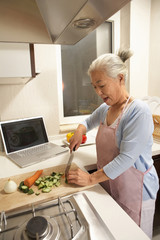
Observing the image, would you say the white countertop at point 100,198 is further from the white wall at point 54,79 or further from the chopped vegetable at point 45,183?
the white wall at point 54,79

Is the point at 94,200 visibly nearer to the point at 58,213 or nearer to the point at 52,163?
the point at 58,213

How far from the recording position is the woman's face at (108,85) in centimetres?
82

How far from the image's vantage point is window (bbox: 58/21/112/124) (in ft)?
5.63

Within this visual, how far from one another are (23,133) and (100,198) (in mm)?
819

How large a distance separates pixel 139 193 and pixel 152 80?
131 centimetres

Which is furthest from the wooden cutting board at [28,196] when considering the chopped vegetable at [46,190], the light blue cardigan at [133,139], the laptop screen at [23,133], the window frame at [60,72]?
the window frame at [60,72]

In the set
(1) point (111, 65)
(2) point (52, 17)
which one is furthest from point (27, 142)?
(2) point (52, 17)

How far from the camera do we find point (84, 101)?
186 centimetres

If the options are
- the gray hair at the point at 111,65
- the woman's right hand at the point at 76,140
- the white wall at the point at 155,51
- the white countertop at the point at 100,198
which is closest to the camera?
the white countertop at the point at 100,198

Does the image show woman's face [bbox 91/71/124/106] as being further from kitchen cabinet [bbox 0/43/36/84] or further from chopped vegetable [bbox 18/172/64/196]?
chopped vegetable [bbox 18/172/64/196]

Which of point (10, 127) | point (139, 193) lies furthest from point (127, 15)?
point (139, 193)

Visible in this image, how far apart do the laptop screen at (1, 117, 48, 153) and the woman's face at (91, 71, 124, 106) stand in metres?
0.72

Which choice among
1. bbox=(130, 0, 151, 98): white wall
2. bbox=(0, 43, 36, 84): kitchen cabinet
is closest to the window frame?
bbox=(130, 0, 151, 98): white wall

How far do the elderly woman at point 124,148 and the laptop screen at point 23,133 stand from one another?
62 cm
